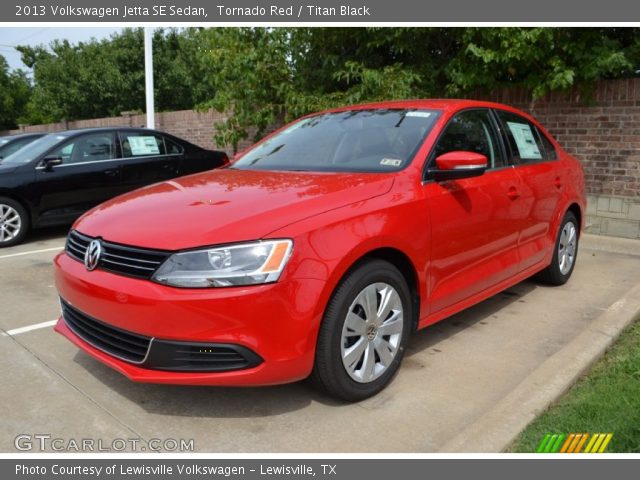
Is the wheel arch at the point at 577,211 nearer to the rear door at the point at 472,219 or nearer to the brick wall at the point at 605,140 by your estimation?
the rear door at the point at 472,219

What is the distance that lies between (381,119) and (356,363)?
1.74m

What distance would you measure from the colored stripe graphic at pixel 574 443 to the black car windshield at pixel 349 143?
1622 mm

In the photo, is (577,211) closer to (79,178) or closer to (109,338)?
(109,338)

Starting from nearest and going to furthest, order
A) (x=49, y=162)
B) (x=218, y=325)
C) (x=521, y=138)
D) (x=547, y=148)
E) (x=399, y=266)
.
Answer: (x=218, y=325) < (x=399, y=266) < (x=521, y=138) < (x=547, y=148) < (x=49, y=162)

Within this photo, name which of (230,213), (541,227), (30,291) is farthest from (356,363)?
(30,291)

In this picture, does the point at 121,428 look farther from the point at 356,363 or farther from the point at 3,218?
the point at 3,218

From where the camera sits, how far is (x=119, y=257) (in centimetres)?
276

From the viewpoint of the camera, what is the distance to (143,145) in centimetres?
832

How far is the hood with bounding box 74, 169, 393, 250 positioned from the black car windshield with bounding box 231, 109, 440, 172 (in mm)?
210

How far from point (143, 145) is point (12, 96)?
108ft

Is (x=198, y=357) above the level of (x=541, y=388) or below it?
above

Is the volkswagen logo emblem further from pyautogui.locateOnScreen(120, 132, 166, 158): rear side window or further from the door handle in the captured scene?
pyautogui.locateOnScreen(120, 132, 166, 158): rear side window

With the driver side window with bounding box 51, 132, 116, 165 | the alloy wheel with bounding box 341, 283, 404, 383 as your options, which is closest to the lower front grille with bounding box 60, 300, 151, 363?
the alloy wheel with bounding box 341, 283, 404, 383

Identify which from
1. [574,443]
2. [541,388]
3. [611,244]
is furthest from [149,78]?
[574,443]
